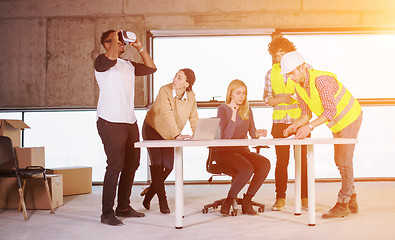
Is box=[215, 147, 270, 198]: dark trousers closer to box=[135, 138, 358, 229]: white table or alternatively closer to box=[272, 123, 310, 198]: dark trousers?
box=[272, 123, 310, 198]: dark trousers

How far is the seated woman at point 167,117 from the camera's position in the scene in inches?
159

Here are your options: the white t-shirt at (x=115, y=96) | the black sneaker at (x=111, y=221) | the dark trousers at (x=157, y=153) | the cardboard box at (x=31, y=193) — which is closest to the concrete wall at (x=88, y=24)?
the cardboard box at (x=31, y=193)

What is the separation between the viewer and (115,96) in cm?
366

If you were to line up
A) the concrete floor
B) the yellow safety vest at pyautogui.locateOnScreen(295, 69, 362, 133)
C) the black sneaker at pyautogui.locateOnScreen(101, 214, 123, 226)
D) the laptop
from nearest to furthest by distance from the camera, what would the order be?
the concrete floor < the laptop < the black sneaker at pyautogui.locateOnScreen(101, 214, 123, 226) < the yellow safety vest at pyautogui.locateOnScreen(295, 69, 362, 133)

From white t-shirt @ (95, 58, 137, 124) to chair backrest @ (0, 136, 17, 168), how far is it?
1111mm

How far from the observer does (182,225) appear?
348 cm

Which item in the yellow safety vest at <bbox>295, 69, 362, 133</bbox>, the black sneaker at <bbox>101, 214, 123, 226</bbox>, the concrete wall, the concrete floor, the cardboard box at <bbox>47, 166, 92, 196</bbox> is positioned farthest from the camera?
the concrete wall

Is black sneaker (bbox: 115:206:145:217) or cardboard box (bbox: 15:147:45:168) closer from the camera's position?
black sneaker (bbox: 115:206:145:217)

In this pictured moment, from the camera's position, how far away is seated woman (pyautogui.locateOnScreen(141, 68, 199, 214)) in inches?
159

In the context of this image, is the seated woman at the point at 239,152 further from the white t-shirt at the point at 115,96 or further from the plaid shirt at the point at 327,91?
the white t-shirt at the point at 115,96

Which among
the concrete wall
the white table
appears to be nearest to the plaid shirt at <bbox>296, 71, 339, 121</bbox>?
the white table

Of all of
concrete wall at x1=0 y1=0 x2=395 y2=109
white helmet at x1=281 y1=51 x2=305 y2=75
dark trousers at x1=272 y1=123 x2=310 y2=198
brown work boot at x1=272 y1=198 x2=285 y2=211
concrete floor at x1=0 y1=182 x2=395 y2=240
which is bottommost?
concrete floor at x1=0 y1=182 x2=395 y2=240

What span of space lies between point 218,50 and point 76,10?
223 centimetres

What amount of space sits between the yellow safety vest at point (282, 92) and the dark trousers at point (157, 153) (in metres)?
1.06
